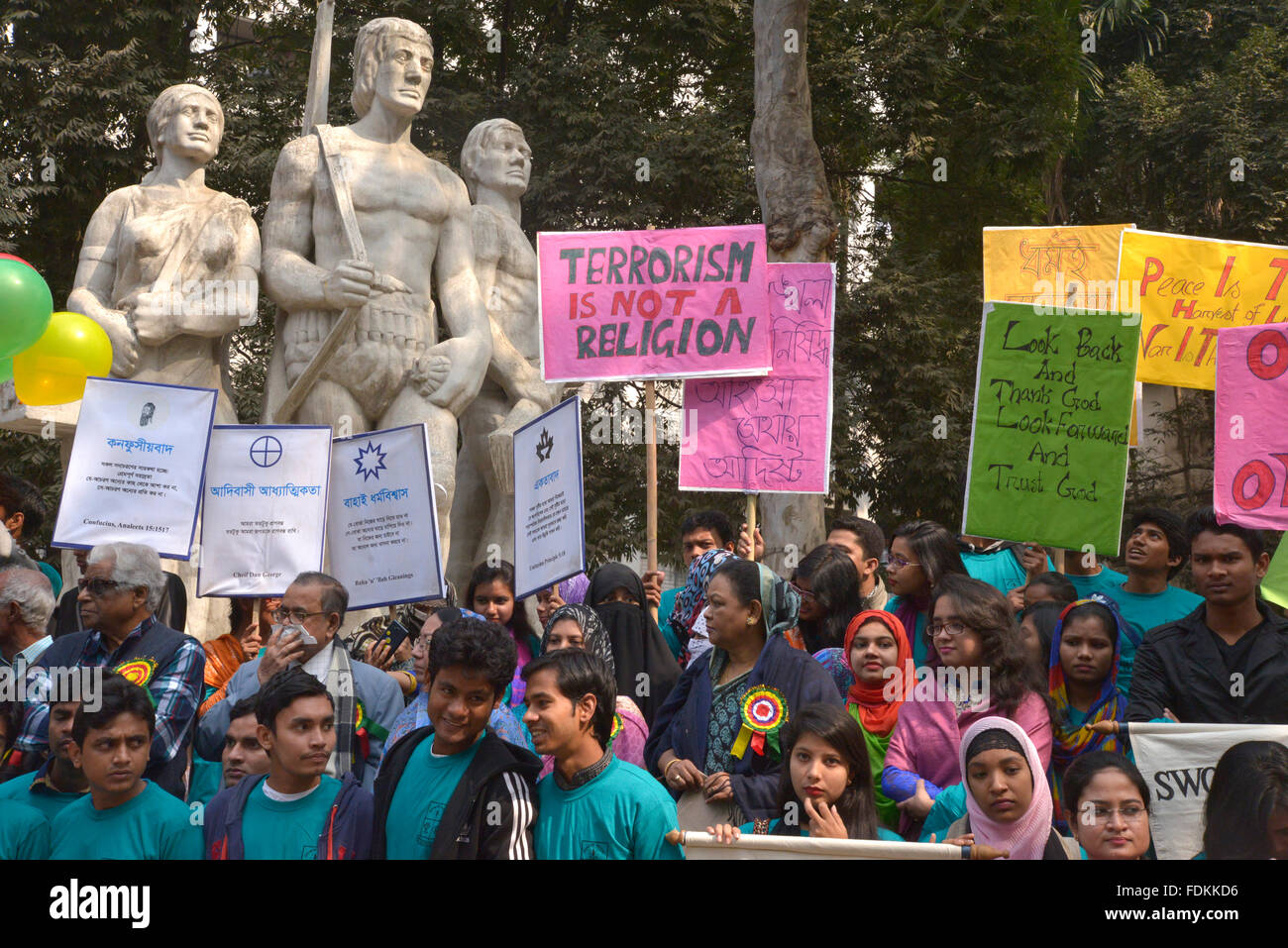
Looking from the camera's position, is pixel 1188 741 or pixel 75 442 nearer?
pixel 1188 741

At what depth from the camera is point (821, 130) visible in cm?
1861

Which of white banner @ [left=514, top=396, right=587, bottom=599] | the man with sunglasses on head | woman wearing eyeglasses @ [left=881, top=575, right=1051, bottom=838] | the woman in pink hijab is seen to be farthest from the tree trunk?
the woman in pink hijab

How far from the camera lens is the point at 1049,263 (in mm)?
9461

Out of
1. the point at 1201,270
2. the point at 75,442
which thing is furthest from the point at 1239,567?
the point at 75,442

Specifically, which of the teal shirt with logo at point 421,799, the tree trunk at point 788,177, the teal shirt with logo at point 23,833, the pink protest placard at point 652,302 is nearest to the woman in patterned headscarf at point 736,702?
the teal shirt with logo at point 421,799

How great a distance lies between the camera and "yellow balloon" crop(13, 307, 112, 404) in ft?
26.2

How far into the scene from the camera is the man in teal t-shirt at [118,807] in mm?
4824

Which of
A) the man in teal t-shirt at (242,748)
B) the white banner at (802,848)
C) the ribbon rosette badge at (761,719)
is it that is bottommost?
the white banner at (802,848)

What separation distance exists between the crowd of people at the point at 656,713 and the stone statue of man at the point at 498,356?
8.10 feet

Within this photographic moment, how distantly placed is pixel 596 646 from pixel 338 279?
3645mm

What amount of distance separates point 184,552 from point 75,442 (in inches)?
26.7

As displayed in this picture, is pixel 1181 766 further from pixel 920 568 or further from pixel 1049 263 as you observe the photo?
pixel 1049 263

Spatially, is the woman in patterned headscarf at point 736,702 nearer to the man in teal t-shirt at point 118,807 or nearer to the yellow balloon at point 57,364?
the man in teal t-shirt at point 118,807

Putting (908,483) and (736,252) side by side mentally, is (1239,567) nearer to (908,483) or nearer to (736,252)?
(736,252)
